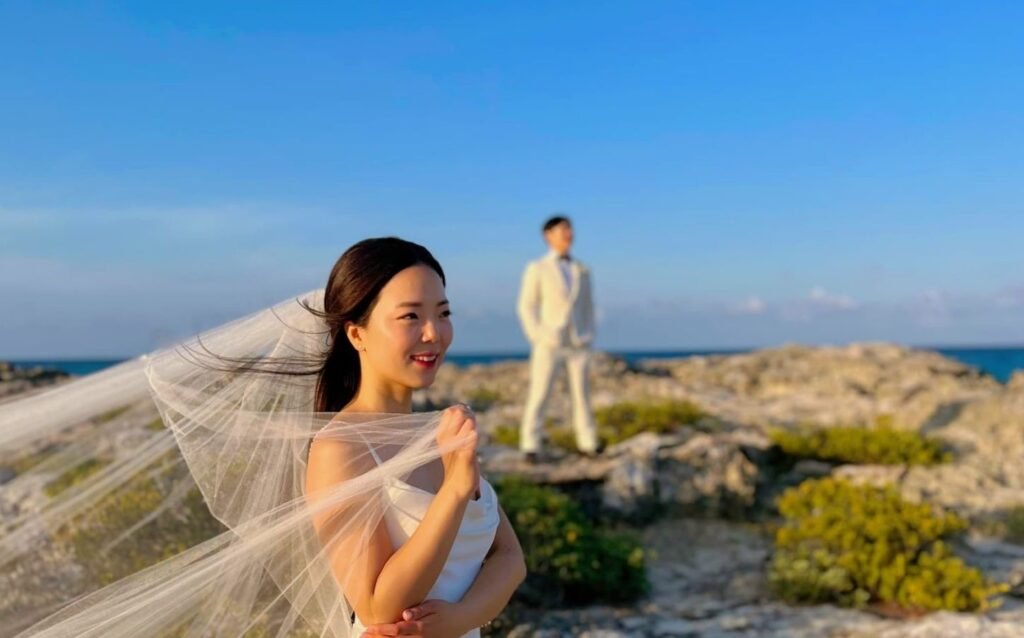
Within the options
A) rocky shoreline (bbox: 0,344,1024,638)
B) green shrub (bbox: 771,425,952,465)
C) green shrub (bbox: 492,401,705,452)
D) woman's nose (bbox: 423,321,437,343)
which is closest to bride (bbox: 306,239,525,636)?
woman's nose (bbox: 423,321,437,343)

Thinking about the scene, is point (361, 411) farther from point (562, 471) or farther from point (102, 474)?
point (562, 471)

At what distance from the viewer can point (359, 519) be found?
8.15 ft

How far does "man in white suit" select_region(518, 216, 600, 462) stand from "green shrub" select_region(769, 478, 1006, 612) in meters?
3.38

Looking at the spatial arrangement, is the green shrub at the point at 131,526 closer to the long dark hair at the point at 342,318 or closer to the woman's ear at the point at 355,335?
the long dark hair at the point at 342,318

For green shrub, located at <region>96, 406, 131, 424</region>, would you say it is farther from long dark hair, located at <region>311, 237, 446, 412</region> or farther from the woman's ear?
the woman's ear

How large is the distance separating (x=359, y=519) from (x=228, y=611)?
0.64m

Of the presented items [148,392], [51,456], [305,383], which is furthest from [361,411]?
[51,456]

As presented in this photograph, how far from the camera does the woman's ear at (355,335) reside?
2736 mm

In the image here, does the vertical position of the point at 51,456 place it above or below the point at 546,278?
below

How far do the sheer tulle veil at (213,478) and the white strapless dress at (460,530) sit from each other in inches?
2.3

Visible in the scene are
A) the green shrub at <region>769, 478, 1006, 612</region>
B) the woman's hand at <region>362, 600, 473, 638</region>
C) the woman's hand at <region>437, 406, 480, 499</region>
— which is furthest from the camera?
the green shrub at <region>769, 478, 1006, 612</region>

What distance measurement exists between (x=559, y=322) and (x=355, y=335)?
7.94m

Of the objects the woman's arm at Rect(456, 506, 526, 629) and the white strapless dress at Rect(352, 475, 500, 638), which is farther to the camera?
the woman's arm at Rect(456, 506, 526, 629)

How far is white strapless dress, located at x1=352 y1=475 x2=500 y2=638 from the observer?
2562 millimetres
